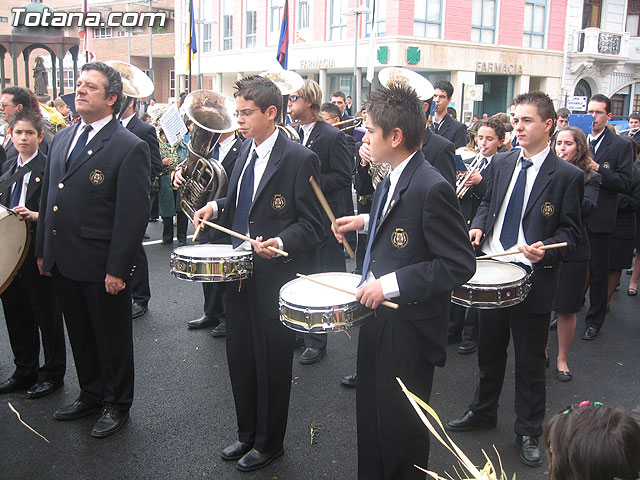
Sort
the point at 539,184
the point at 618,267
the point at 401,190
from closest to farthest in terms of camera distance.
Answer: the point at 401,190 → the point at 539,184 → the point at 618,267

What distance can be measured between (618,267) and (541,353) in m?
3.37

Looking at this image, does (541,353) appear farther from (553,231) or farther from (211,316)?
(211,316)

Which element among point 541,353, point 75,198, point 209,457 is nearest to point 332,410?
point 209,457

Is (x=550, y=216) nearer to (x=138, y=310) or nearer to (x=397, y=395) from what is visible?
(x=397, y=395)

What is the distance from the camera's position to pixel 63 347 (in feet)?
15.1

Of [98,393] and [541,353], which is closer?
[541,353]

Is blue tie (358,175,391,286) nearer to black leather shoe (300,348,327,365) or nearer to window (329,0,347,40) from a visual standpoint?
black leather shoe (300,348,327,365)

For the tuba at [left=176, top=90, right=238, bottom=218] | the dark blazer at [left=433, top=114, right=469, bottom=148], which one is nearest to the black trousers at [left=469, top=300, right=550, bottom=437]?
the tuba at [left=176, top=90, right=238, bottom=218]

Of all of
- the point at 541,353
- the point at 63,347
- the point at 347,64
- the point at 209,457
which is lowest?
the point at 209,457

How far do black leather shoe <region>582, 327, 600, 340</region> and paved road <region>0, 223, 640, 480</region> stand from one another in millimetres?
79

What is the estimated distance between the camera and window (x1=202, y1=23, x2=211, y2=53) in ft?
130

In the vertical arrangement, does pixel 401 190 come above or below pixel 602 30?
below

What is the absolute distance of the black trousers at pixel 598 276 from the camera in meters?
5.92

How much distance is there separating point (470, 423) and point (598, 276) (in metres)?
2.65
